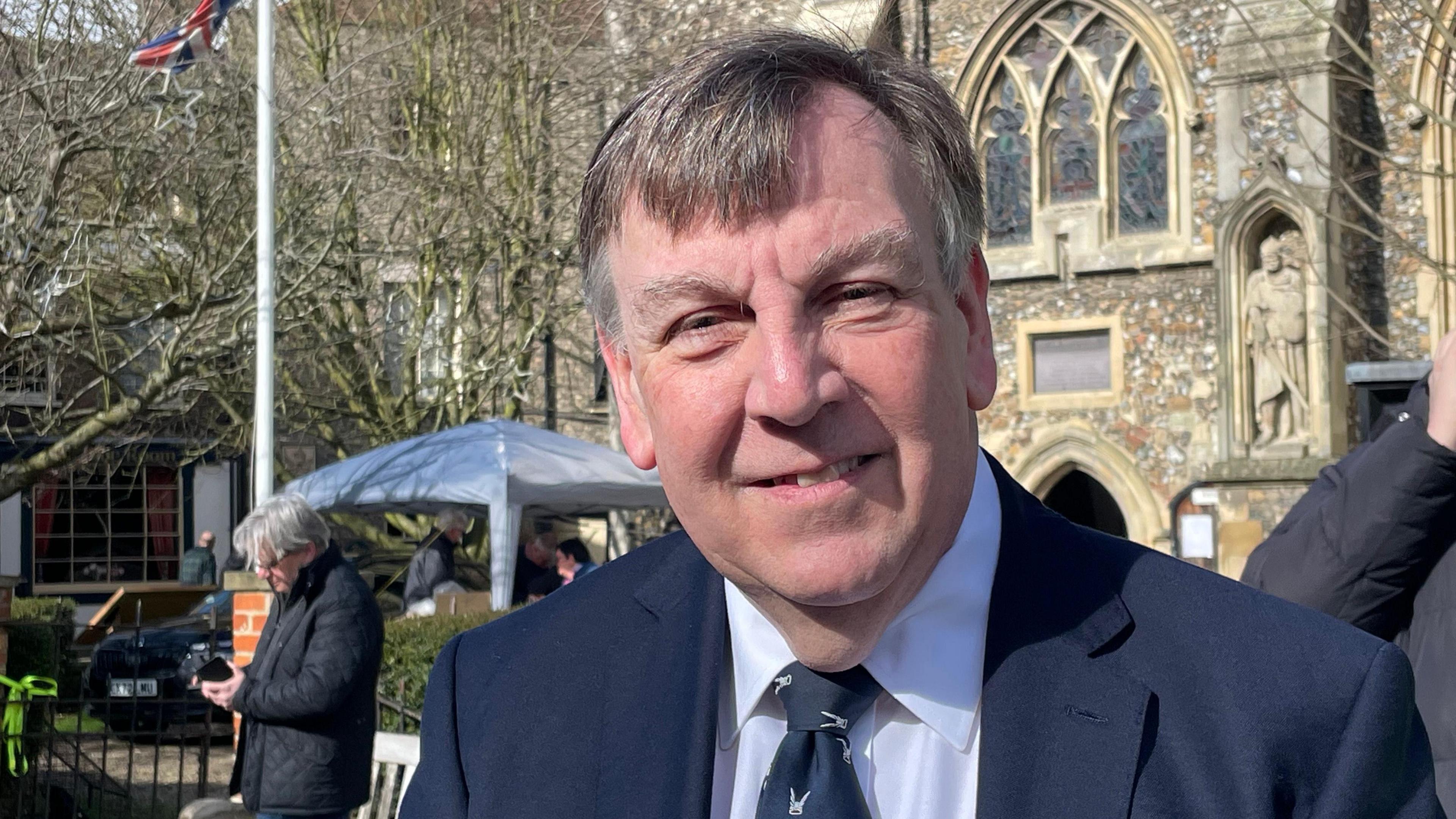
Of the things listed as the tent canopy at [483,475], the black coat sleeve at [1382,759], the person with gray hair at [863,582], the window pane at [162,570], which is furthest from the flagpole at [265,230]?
the window pane at [162,570]

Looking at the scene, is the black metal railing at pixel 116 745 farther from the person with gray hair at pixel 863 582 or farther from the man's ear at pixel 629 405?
the person with gray hair at pixel 863 582

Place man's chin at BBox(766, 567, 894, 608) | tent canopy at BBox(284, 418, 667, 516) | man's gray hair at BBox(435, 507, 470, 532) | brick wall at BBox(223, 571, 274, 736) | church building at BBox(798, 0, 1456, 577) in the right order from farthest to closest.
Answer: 1. church building at BBox(798, 0, 1456, 577)
2. man's gray hair at BBox(435, 507, 470, 532)
3. tent canopy at BBox(284, 418, 667, 516)
4. brick wall at BBox(223, 571, 274, 736)
5. man's chin at BBox(766, 567, 894, 608)

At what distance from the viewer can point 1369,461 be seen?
8.80 feet

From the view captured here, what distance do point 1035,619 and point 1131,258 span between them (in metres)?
17.7

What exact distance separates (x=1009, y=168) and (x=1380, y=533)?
57.9 ft

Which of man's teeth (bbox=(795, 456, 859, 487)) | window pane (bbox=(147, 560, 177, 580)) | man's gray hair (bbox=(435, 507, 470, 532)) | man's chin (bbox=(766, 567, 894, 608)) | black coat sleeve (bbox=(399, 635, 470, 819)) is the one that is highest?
man's teeth (bbox=(795, 456, 859, 487))

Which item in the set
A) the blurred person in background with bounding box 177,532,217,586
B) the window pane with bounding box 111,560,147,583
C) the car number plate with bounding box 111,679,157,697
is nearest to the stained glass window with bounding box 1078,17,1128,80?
the car number plate with bounding box 111,679,157,697

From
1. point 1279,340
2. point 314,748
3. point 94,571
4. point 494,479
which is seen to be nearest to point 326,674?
point 314,748

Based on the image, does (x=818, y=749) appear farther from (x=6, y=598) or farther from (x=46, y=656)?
(x=46, y=656)

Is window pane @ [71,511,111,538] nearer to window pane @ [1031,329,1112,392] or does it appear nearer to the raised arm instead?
window pane @ [1031,329,1112,392]

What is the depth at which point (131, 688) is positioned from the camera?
12.9 metres

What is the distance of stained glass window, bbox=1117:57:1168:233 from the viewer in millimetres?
18688

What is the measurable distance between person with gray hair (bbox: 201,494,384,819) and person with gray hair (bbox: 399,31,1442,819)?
4.02m

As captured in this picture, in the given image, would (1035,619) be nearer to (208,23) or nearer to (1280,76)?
(1280,76)
